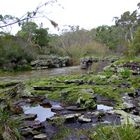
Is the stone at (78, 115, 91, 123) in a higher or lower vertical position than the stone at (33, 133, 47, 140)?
higher

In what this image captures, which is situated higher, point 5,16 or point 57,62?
point 5,16

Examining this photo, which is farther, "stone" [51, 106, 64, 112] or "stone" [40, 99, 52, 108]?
"stone" [40, 99, 52, 108]

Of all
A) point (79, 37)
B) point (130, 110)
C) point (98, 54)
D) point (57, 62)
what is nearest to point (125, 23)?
point (79, 37)

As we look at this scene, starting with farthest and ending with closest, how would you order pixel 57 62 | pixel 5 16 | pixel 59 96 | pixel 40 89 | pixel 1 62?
pixel 57 62 → pixel 1 62 → pixel 40 89 → pixel 59 96 → pixel 5 16

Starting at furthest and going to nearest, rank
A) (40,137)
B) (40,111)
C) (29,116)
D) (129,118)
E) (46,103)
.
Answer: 1. (46,103)
2. (40,111)
3. (29,116)
4. (129,118)
5. (40,137)

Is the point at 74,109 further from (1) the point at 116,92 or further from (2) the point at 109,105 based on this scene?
(1) the point at 116,92

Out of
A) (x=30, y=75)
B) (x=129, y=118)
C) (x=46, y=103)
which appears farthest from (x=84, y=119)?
(x=30, y=75)

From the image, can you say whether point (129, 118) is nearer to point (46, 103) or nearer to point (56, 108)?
point (56, 108)

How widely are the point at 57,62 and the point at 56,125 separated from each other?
68.6 feet

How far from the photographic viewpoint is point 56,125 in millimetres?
7598

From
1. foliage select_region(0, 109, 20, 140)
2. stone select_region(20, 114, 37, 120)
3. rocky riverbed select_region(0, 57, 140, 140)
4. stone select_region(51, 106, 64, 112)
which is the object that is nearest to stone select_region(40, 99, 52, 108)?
rocky riverbed select_region(0, 57, 140, 140)

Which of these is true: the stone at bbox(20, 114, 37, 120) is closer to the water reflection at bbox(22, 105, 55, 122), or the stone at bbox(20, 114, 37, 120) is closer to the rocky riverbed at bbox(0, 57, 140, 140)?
the rocky riverbed at bbox(0, 57, 140, 140)

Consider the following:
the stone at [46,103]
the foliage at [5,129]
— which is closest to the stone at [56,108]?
the stone at [46,103]

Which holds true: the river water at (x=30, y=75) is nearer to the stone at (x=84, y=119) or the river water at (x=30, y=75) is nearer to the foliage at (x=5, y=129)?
the stone at (x=84, y=119)
